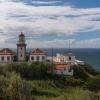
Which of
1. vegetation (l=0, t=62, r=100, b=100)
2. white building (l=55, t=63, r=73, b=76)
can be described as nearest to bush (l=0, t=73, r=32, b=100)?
vegetation (l=0, t=62, r=100, b=100)

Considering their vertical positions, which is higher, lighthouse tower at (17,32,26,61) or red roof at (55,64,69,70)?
lighthouse tower at (17,32,26,61)

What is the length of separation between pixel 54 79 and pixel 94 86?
17.3 ft

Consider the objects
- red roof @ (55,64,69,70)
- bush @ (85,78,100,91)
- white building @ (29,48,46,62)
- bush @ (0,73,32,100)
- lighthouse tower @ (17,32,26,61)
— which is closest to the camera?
bush @ (0,73,32,100)

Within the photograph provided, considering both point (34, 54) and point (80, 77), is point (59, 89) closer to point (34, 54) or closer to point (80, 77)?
point (80, 77)

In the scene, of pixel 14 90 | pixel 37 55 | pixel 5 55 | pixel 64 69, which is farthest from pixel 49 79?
pixel 14 90

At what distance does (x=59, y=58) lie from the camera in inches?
2435

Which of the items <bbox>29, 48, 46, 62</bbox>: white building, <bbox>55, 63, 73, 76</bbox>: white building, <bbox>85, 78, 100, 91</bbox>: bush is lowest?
<bbox>85, 78, 100, 91</bbox>: bush

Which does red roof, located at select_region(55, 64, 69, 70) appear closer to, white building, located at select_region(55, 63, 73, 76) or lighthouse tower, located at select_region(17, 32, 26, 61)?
white building, located at select_region(55, 63, 73, 76)

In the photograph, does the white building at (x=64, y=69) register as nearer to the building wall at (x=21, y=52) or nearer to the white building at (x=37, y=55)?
the white building at (x=37, y=55)

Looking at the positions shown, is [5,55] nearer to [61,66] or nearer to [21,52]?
[21,52]

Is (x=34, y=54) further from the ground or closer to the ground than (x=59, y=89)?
further from the ground

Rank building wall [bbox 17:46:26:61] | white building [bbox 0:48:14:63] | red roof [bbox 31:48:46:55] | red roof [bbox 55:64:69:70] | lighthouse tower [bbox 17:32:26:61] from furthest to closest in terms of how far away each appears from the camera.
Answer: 1. building wall [bbox 17:46:26:61]
2. lighthouse tower [bbox 17:32:26:61]
3. red roof [bbox 31:48:46:55]
4. white building [bbox 0:48:14:63]
5. red roof [bbox 55:64:69:70]

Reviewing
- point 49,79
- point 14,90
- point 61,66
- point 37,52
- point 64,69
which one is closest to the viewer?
point 14,90

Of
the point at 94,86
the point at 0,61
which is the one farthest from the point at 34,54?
the point at 94,86
